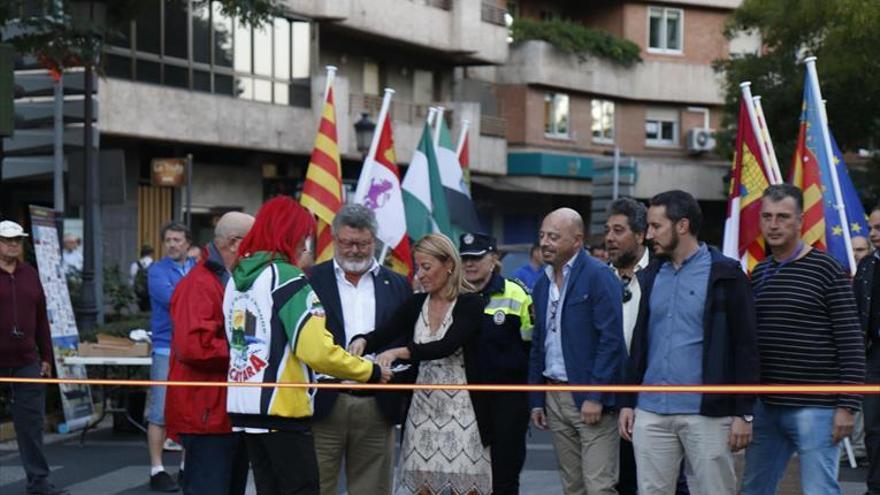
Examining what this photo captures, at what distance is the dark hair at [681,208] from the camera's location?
7539 mm

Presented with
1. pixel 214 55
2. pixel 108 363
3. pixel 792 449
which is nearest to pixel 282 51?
pixel 214 55

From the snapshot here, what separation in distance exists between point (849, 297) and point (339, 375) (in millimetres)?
2328

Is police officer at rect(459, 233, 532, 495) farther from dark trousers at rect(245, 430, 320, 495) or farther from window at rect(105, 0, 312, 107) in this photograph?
window at rect(105, 0, 312, 107)

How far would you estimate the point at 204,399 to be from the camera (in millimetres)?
8109

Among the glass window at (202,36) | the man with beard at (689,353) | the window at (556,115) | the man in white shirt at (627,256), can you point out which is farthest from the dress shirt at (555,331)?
the window at (556,115)

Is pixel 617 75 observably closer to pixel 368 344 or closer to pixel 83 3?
pixel 83 3

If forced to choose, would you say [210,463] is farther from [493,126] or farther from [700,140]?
[700,140]

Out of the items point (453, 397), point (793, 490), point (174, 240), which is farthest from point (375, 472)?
point (174, 240)

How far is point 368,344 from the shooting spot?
812 centimetres

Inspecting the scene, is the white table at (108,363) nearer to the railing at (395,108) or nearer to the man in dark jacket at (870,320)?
the man in dark jacket at (870,320)

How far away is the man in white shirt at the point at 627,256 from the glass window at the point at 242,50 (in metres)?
25.1

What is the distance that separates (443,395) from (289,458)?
43.6 inches

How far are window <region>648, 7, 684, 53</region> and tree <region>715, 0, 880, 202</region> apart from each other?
19.3ft

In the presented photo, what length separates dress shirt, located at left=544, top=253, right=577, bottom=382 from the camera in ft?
28.0
